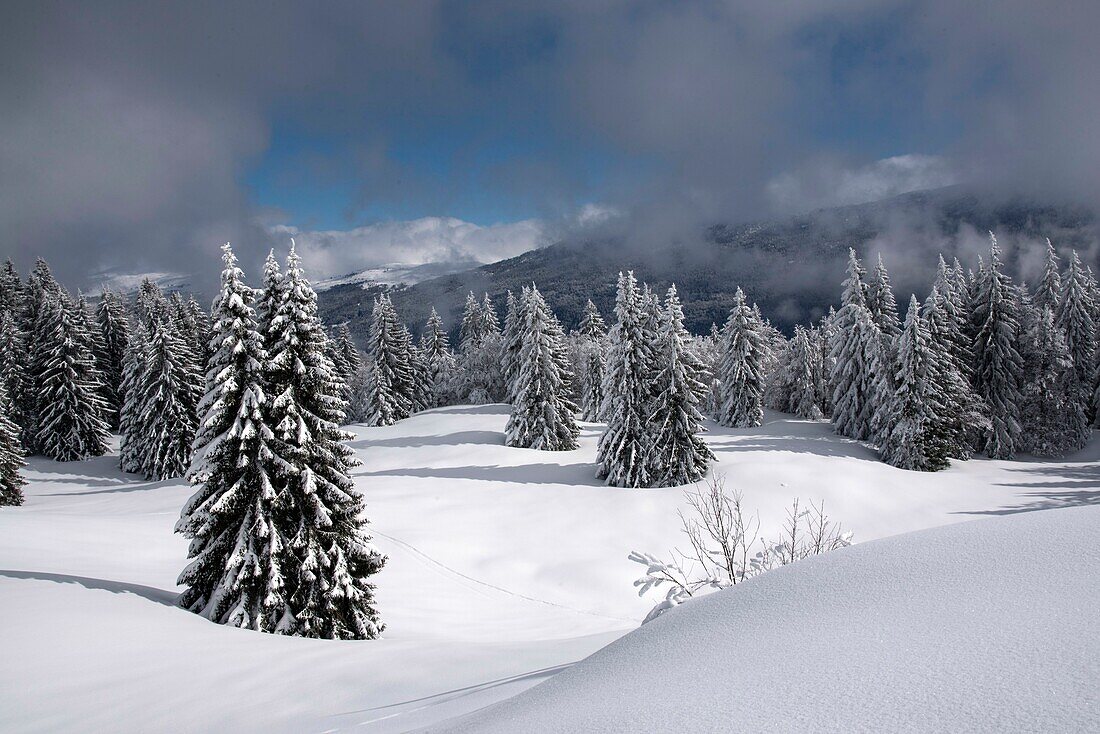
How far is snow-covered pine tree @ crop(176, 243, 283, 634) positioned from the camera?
41.3 ft

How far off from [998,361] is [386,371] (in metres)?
47.5

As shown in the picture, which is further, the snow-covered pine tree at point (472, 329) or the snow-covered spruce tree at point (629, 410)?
the snow-covered pine tree at point (472, 329)

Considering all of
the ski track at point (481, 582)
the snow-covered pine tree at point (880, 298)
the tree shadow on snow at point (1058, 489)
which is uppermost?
the snow-covered pine tree at point (880, 298)

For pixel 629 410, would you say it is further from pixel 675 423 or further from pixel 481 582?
pixel 481 582

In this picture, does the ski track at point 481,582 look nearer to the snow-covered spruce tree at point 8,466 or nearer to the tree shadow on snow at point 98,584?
the tree shadow on snow at point 98,584

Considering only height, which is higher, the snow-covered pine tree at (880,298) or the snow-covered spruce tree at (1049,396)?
the snow-covered pine tree at (880,298)

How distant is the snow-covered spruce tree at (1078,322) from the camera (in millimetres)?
39219

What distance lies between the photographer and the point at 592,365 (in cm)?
5269

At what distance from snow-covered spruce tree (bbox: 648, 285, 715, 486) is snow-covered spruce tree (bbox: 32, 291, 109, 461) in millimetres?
42568

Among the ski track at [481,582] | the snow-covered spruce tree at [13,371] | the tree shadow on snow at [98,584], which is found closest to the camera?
the tree shadow on snow at [98,584]

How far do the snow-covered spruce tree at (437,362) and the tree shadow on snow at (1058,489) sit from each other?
165 ft

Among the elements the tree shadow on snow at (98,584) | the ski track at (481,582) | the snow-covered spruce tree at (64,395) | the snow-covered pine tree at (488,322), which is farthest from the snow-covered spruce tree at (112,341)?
the tree shadow on snow at (98,584)

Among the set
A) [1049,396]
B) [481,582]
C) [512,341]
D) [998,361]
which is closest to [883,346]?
[998,361]

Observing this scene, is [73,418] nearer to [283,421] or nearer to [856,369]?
[283,421]
